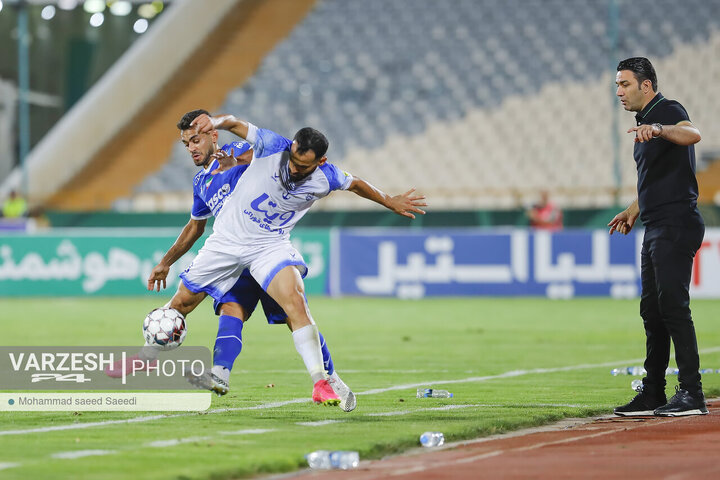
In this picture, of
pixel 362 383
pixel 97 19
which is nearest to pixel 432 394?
pixel 362 383

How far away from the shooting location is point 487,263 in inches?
913

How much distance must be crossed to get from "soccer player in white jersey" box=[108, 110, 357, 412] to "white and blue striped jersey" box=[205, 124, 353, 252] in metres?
0.13

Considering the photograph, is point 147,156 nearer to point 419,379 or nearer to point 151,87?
point 151,87

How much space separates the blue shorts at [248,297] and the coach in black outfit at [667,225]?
227cm

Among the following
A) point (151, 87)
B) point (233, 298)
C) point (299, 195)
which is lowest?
point (233, 298)

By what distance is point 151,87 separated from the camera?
3431 centimetres

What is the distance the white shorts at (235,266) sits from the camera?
802cm

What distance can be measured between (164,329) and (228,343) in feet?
1.42

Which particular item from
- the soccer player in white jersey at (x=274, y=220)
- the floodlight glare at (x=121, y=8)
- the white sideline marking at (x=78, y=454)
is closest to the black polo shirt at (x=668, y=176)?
the soccer player in white jersey at (x=274, y=220)

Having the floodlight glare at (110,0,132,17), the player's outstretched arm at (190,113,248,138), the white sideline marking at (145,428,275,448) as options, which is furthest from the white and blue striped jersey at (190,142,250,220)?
the floodlight glare at (110,0,132,17)

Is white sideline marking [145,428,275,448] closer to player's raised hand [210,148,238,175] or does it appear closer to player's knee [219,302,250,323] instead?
player's knee [219,302,250,323]

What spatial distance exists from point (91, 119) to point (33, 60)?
16.9 ft

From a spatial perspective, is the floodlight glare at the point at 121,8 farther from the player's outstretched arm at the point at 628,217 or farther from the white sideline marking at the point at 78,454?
the white sideline marking at the point at 78,454

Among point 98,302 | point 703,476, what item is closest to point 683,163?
point 703,476
